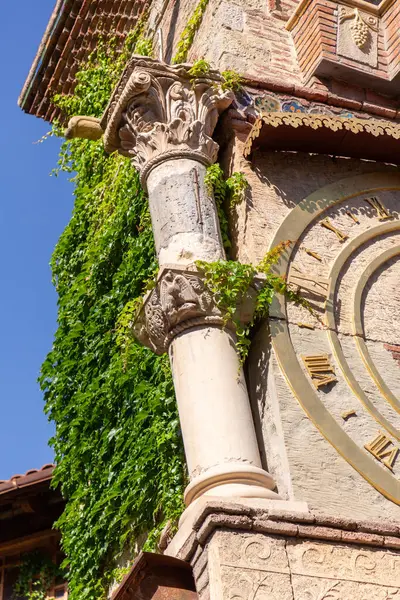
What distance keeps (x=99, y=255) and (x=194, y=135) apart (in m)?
2.30

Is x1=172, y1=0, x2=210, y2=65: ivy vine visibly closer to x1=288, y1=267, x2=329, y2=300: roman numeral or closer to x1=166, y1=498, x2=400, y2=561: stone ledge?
x1=288, y1=267, x2=329, y2=300: roman numeral

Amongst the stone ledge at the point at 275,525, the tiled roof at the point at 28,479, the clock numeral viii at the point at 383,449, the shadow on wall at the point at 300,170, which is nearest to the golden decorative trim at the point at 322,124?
the shadow on wall at the point at 300,170

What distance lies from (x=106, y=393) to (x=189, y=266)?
2099 mm

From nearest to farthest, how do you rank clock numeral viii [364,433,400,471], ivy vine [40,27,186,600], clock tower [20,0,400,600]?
clock tower [20,0,400,600]
clock numeral viii [364,433,400,471]
ivy vine [40,27,186,600]

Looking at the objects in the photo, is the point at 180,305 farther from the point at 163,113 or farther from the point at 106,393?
the point at 106,393

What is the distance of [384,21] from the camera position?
9078mm

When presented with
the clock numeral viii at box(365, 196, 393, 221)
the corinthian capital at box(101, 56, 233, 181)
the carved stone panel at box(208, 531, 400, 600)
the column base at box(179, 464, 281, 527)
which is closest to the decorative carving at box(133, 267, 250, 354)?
the column base at box(179, 464, 281, 527)

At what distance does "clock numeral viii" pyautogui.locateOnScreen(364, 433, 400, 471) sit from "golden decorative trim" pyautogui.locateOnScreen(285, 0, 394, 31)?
3.98 m

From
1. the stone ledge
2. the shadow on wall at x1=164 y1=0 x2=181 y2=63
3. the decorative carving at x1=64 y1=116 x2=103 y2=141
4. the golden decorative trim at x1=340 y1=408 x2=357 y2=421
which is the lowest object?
the stone ledge

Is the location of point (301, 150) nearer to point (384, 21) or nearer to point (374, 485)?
point (384, 21)

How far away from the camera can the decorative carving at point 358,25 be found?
8781 mm

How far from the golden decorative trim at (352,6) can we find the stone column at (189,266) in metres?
1.40

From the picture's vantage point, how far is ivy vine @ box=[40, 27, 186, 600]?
7543 millimetres

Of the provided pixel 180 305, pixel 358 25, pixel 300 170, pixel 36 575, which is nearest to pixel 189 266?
pixel 180 305
